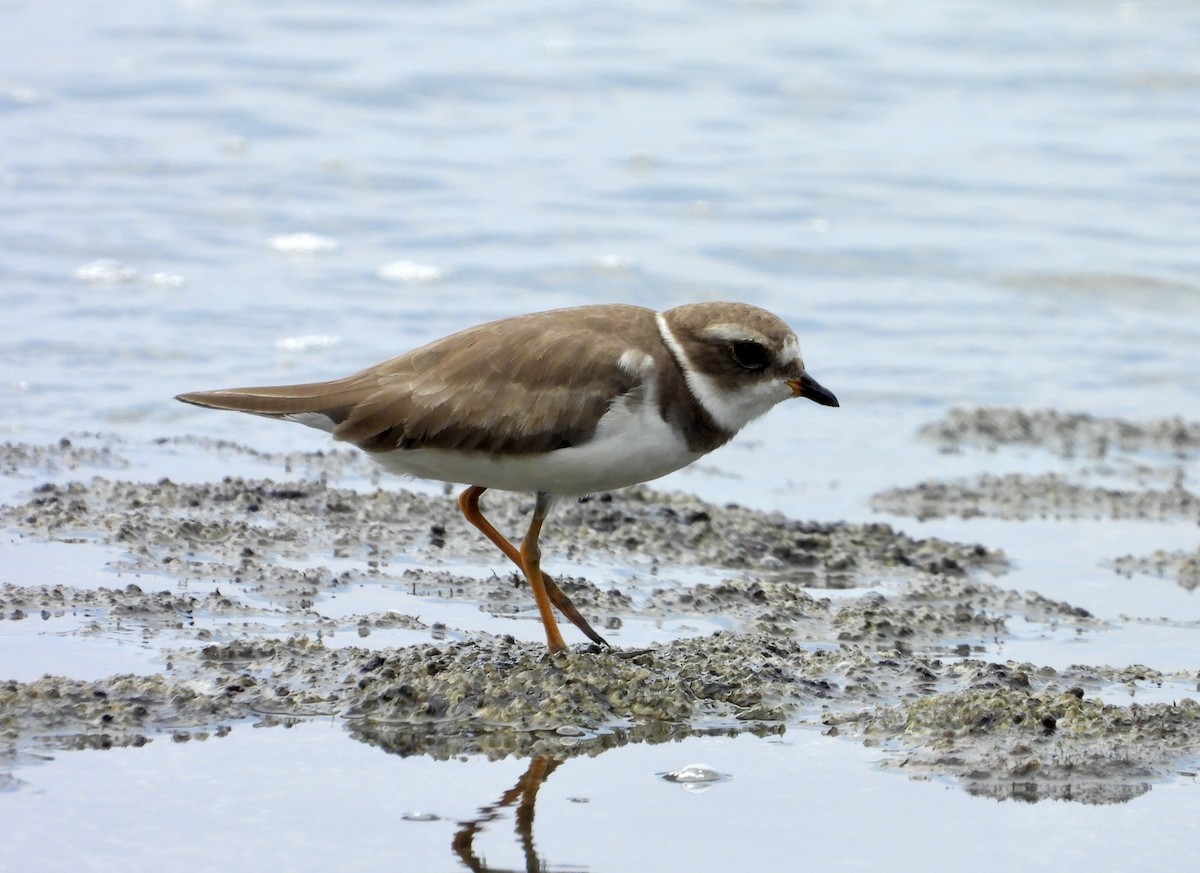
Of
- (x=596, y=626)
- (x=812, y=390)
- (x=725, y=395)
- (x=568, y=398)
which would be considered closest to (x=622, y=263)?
(x=596, y=626)

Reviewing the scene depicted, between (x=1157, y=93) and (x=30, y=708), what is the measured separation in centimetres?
1584

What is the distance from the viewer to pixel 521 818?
13.9 feet

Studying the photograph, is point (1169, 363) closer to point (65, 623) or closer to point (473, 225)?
point (473, 225)

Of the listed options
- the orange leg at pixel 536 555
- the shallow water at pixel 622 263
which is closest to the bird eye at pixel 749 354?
the orange leg at pixel 536 555

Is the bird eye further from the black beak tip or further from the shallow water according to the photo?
the shallow water

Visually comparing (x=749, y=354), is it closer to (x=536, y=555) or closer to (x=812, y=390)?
(x=812, y=390)

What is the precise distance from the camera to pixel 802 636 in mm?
6066

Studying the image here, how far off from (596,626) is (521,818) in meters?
1.88

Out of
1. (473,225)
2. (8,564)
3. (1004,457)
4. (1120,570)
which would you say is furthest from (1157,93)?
(8,564)

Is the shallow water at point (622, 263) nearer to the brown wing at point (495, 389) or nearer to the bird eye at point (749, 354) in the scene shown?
the brown wing at point (495, 389)

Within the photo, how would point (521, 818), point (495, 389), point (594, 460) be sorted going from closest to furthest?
point (521, 818)
point (594, 460)
point (495, 389)

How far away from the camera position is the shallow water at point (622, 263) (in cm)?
432

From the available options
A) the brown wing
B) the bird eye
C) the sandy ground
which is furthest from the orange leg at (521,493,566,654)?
the bird eye

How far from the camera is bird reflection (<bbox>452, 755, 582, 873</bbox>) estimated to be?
3963 millimetres
